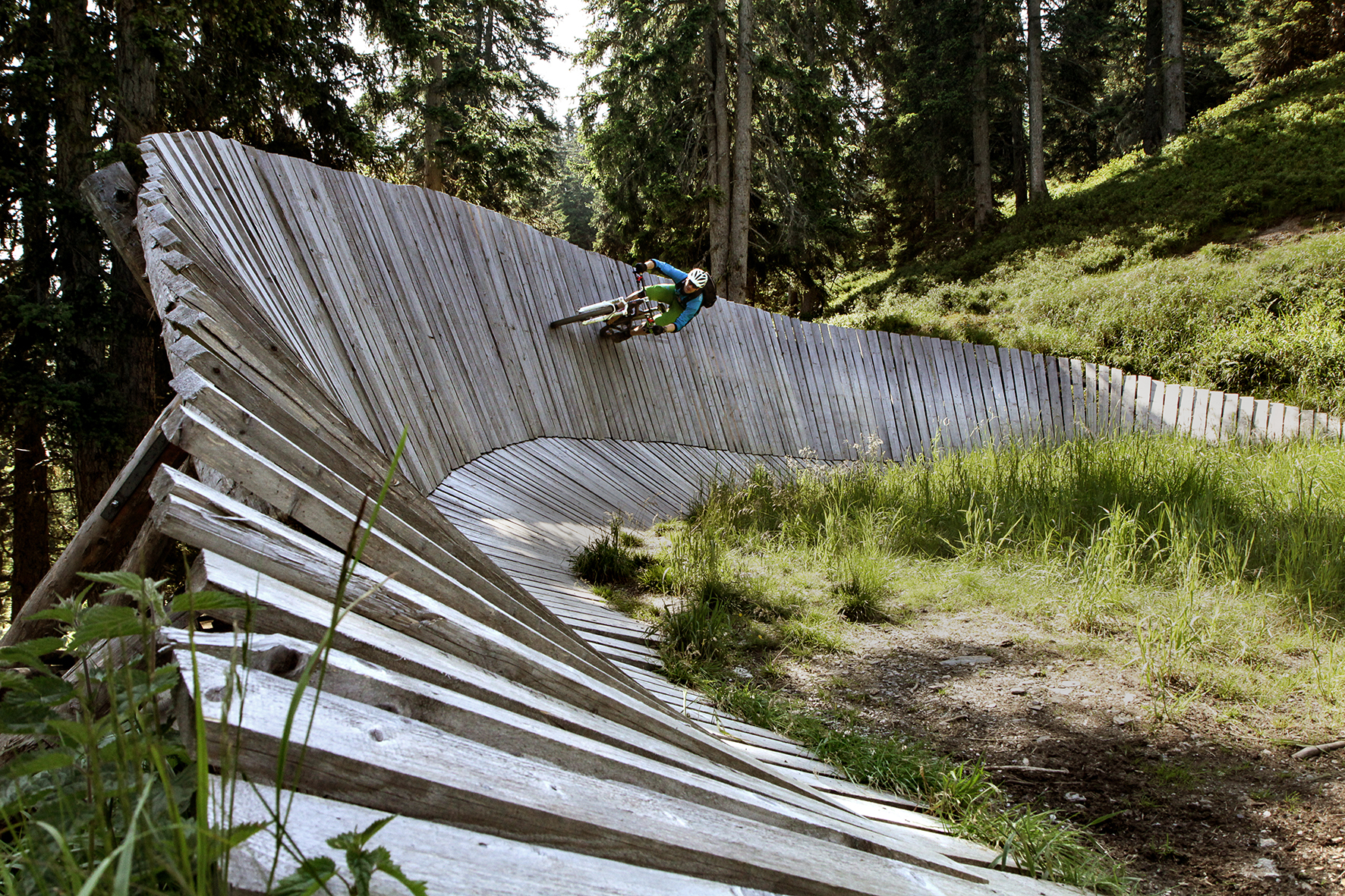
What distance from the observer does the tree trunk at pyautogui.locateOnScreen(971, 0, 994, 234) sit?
22500 millimetres

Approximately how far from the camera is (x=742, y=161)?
1722cm

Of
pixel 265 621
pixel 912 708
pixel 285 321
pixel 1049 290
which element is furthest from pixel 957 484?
pixel 1049 290

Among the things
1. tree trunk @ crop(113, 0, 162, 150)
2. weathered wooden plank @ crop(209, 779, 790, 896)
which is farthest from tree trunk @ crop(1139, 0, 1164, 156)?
weathered wooden plank @ crop(209, 779, 790, 896)

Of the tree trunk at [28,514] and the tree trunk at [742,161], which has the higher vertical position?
the tree trunk at [742,161]

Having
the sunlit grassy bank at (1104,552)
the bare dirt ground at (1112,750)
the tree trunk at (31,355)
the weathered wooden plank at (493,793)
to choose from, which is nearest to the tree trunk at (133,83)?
the tree trunk at (31,355)

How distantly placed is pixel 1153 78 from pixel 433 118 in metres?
21.2

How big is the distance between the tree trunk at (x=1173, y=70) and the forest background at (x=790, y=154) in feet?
0.33

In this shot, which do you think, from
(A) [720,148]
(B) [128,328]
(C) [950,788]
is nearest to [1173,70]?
(A) [720,148]

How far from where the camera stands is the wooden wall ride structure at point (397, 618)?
964mm

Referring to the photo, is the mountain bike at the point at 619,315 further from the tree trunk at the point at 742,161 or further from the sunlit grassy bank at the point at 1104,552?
the tree trunk at the point at 742,161

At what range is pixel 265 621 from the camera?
1.07 metres

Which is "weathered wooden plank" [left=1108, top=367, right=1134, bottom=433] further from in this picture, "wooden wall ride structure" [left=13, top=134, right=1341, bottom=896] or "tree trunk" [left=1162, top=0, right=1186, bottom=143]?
"tree trunk" [left=1162, top=0, right=1186, bottom=143]

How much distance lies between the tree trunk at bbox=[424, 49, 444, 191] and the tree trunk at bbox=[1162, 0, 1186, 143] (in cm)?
1823

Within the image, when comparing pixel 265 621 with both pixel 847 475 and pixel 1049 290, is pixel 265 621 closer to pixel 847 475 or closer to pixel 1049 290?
pixel 847 475
